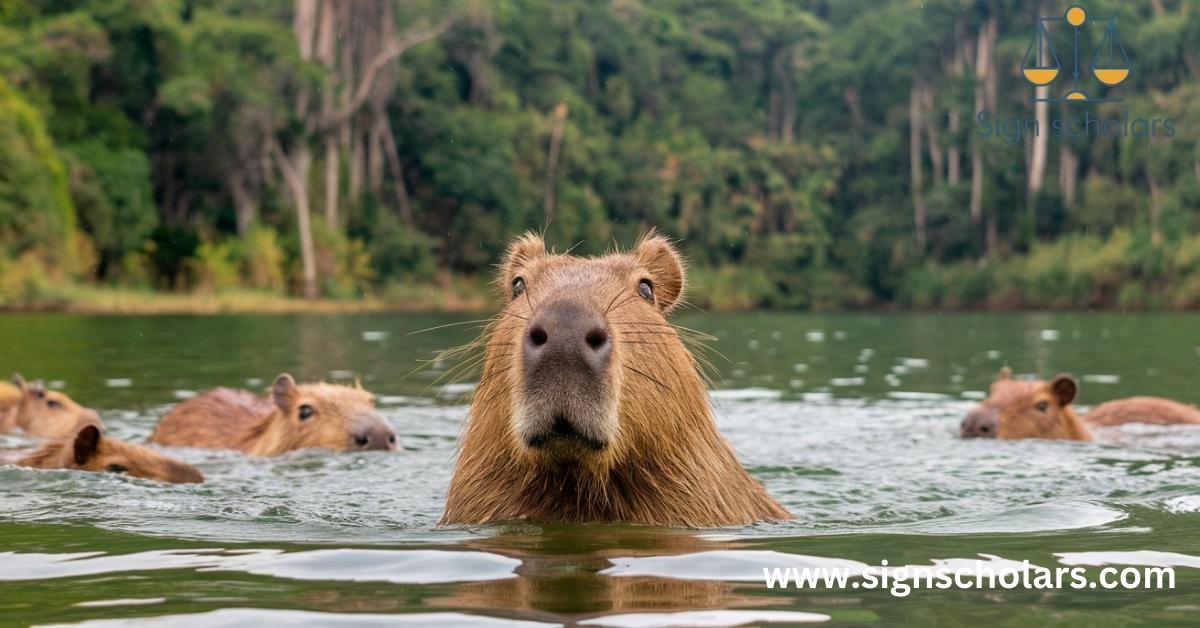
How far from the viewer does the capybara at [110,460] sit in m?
7.19

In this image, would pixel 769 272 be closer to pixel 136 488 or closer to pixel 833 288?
pixel 833 288

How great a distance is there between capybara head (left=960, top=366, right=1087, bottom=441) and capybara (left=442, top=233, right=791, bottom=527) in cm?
481

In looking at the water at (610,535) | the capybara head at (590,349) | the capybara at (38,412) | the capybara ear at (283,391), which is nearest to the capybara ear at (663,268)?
the capybara head at (590,349)

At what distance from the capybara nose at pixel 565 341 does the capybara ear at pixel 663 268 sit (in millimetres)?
1430

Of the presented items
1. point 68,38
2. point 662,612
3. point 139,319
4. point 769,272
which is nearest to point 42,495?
point 662,612

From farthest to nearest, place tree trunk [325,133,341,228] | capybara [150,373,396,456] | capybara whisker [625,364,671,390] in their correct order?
tree trunk [325,133,341,228], capybara [150,373,396,456], capybara whisker [625,364,671,390]

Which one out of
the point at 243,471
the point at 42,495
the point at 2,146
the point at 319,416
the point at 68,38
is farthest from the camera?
the point at 68,38

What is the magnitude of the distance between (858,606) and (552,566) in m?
0.99

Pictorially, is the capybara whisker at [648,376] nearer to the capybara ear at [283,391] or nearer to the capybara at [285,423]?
the capybara at [285,423]

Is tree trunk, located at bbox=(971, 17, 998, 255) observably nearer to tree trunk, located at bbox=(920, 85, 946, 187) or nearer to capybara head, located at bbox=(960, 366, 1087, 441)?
tree trunk, located at bbox=(920, 85, 946, 187)

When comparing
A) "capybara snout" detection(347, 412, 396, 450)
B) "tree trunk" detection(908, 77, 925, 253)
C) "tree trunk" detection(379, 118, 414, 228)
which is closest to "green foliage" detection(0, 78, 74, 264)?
"tree trunk" detection(379, 118, 414, 228)

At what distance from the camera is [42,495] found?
6559mm

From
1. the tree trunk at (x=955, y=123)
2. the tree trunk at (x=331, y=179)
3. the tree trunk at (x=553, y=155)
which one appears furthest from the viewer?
the tree trunk at (x=955, y=123)

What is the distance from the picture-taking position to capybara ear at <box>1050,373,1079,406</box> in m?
10.3
